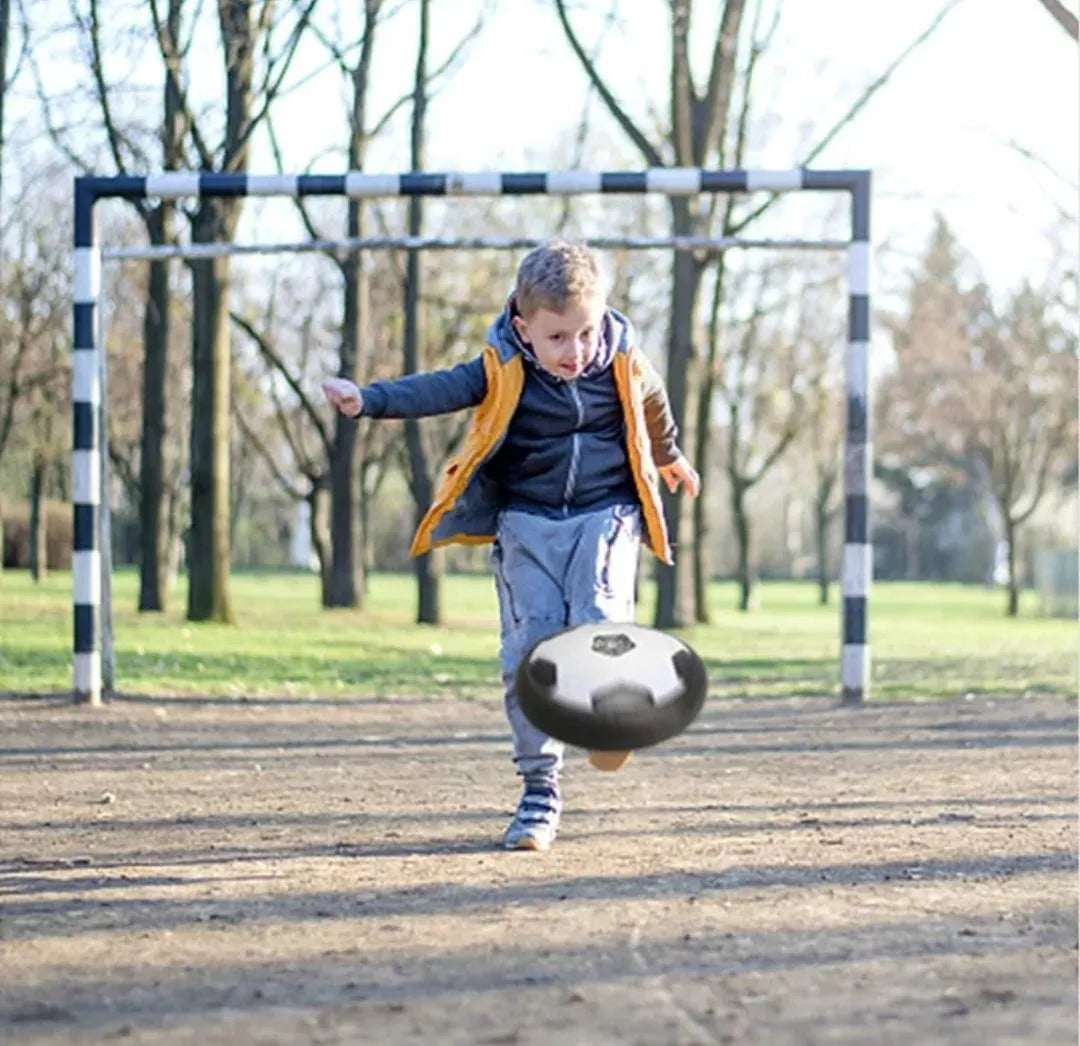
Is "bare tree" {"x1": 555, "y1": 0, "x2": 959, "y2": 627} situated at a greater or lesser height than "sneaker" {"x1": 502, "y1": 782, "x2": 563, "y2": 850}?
greater

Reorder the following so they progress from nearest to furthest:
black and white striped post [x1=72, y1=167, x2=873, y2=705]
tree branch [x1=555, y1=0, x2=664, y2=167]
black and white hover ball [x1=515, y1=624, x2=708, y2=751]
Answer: black and white hover ball [x1=515, y1=624, x2=708, y2=751]
black and white striped post [x1=72, y1=167, x2=873, y2=705]
tree branch [x1=555, y1=0, x2=664, y2=167]

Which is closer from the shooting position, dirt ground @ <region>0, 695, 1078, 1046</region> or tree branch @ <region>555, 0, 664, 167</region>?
dirt ground @ <region>0, 695, 1078, 1046</region>

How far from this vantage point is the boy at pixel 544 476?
17.4 feet

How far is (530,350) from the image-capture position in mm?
5320

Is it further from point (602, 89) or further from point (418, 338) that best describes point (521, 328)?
point (418, 338)

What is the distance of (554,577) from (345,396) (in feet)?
2.70

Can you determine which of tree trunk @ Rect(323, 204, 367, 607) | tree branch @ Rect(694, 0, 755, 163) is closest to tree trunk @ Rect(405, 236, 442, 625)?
tree trunk @ Rect(323, 204, 367, 607)

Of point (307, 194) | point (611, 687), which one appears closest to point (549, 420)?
point (611, 687)

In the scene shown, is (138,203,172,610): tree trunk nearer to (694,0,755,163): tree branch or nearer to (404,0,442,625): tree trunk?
(404,0,442,625): tree trunk

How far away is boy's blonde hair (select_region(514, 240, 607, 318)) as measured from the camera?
506 centimetres

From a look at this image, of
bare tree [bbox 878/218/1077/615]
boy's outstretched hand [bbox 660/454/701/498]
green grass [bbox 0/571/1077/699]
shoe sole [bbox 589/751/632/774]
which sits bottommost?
green grass [bbox 0/571/1077/699]

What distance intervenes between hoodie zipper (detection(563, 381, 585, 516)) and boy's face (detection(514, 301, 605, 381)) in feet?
0.40

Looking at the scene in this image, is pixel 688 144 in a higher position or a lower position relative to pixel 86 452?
higher

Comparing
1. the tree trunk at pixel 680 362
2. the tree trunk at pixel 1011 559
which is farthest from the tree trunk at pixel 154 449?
the tree trunk at pixel 1011 559
